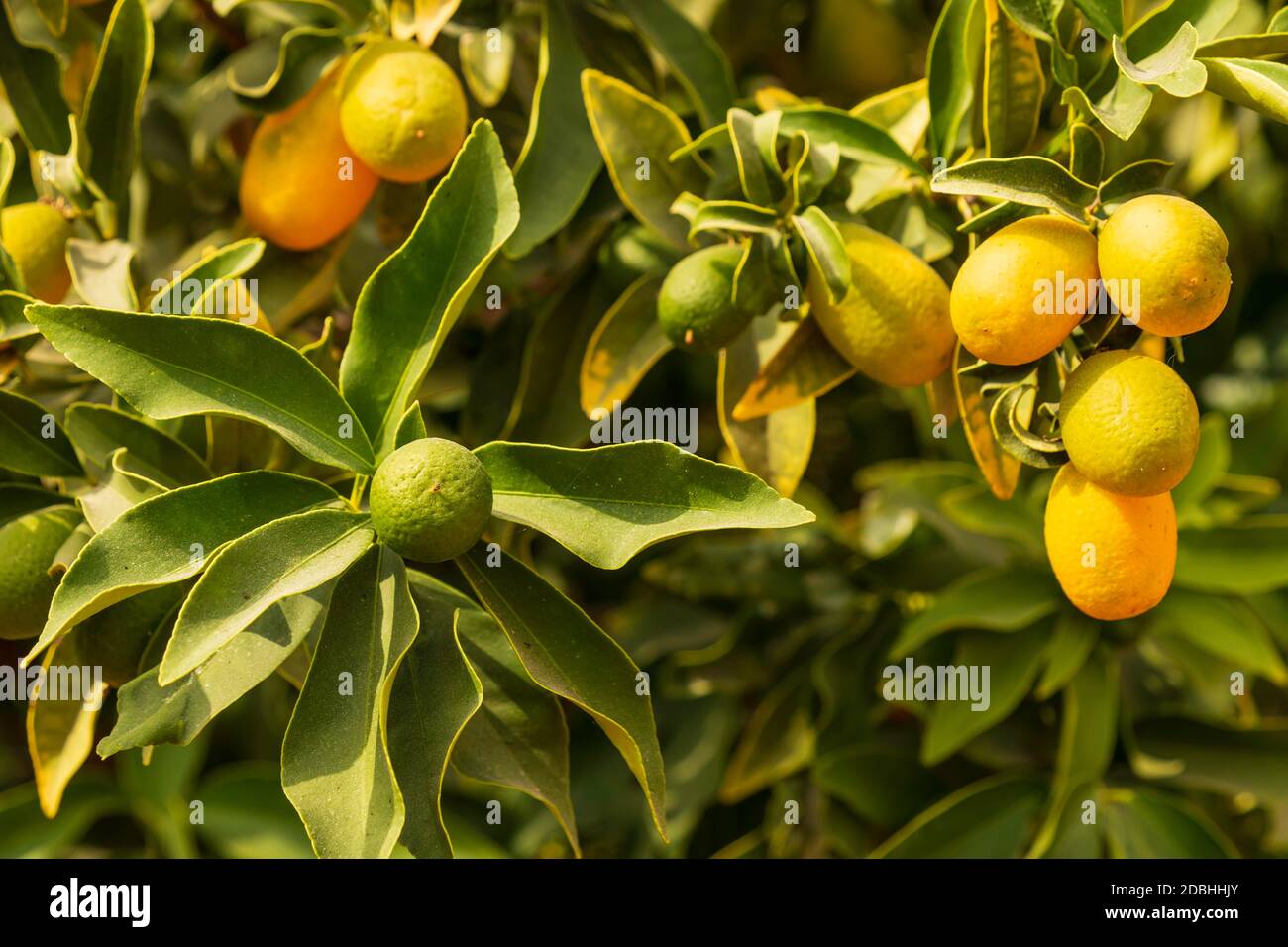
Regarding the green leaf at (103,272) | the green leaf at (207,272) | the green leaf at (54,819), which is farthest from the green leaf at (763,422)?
the green leaf at (54,819)

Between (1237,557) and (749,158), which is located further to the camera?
(1237,557)

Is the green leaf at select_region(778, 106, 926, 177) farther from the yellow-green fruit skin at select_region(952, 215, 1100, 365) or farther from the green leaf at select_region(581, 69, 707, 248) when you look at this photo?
the yellow-green fruit skin at select_region(952, 215, 1100, 365)

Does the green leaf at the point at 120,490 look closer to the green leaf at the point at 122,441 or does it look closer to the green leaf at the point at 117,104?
the green leaf at the point at 122,441

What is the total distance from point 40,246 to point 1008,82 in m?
0.92

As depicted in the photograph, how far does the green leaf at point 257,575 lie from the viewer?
31.5 inches

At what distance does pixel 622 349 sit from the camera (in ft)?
3.92

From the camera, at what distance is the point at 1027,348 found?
0.88 meters

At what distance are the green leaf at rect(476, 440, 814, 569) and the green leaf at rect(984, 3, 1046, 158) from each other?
0.40 meters

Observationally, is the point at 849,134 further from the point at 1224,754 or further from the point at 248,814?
the point at 248,814

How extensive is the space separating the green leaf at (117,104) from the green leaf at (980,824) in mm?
1103

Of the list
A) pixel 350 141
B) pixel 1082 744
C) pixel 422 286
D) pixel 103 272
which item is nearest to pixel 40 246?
pixel 103 272

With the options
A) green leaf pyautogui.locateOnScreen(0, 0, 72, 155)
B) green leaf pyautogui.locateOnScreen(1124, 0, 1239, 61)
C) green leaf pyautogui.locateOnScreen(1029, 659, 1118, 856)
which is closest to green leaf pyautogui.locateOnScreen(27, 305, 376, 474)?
green leaf pyautogui.locateOnScreen(0, 0, 72, 155)

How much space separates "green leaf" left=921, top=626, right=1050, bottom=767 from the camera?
4.78ft
